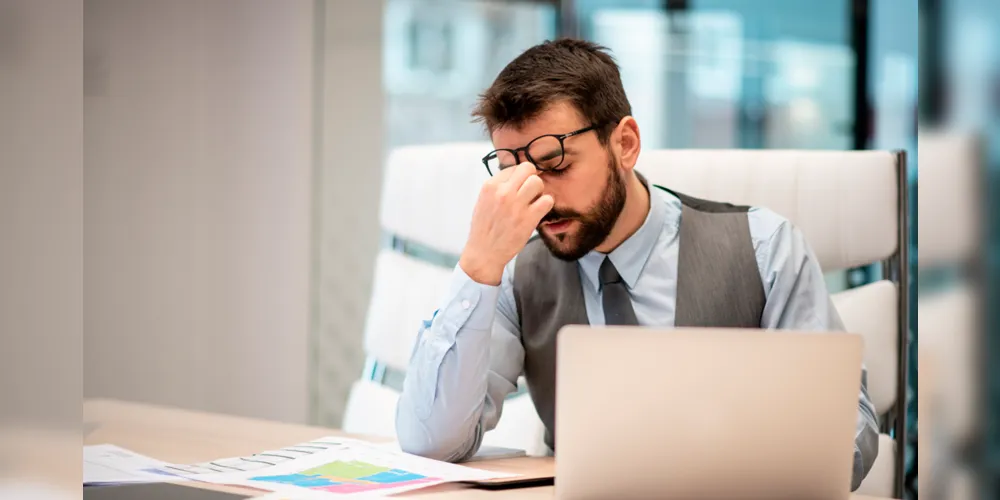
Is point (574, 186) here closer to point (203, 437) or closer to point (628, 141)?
point (628, 141)

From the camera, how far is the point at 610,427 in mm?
746

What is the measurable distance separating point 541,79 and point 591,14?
2.56 metres

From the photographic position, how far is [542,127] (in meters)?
1.34

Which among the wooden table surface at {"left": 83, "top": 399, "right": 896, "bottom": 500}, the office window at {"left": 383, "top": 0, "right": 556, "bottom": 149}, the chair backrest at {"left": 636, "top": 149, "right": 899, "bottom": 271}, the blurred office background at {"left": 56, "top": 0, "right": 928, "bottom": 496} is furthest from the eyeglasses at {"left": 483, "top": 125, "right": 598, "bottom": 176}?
the office window at {"left": 383, "top": 0, "right": 556, "bottom": 149}

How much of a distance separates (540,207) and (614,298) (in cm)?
23

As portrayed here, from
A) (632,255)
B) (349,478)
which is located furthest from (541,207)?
(349,478)

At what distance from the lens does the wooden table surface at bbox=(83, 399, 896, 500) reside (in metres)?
0.97

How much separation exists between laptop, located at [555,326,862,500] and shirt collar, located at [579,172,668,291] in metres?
0.68

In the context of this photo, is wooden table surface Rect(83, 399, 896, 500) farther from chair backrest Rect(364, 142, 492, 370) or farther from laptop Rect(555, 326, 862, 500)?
chair backrest Rect(364, 142, 492, 370)

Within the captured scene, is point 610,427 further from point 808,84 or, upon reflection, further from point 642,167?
point 808,84

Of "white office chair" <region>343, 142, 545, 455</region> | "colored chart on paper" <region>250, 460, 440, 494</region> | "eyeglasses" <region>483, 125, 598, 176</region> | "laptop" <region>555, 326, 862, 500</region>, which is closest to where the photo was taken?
"laptop" <region>555, 326, 862, 500</region>

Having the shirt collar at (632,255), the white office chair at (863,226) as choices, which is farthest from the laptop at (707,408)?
the white office chair at (863,226)

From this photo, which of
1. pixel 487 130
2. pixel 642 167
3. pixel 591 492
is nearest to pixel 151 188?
pixel 487 130

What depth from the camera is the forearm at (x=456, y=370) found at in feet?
4.07
